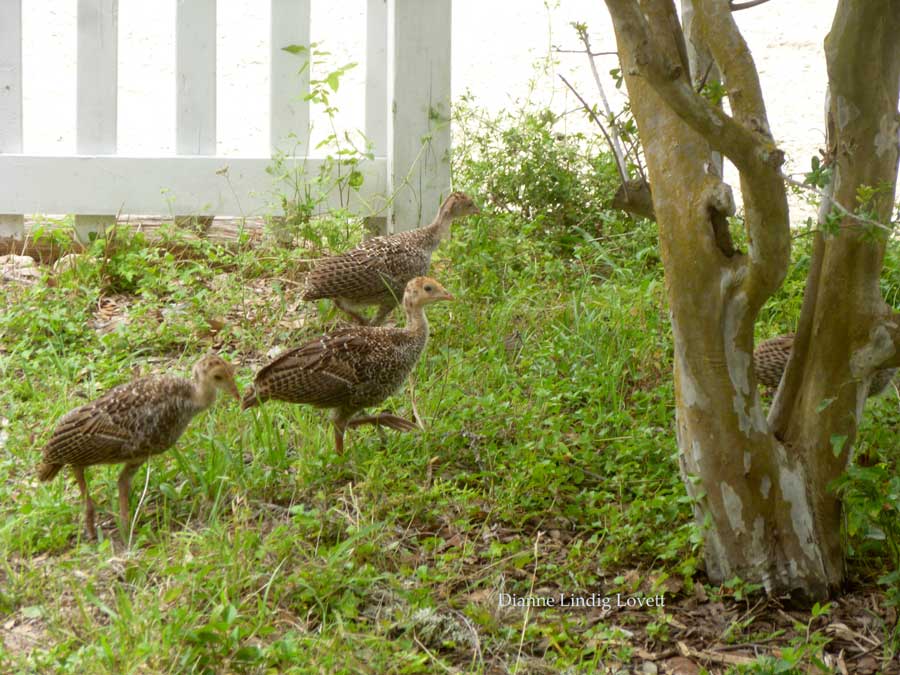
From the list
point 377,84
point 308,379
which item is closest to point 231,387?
point 308,379

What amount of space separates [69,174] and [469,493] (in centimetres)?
413

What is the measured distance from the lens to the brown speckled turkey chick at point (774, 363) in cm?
610

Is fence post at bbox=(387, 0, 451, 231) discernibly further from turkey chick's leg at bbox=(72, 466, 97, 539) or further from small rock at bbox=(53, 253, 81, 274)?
turkey chick's leg at bbox=(72, 466, 97, 539)

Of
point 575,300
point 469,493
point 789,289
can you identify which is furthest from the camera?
point 789,289

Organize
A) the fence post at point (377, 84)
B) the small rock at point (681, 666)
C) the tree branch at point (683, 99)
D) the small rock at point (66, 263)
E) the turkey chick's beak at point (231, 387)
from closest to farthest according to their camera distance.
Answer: the tree branch at point (683, 99) < the small rock at point (681, 666) < the turkey chick's beak at point (231, 387) < the small rock at point (66, 263) < the fence post at point (377, 84)

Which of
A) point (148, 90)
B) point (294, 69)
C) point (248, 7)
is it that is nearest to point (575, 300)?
point (294, 69)

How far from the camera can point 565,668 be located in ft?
13.9

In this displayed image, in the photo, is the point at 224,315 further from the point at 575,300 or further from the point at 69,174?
the point at 575,300

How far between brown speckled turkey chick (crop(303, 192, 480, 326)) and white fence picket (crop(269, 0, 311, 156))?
1233mm

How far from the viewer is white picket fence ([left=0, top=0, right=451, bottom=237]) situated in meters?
7.91

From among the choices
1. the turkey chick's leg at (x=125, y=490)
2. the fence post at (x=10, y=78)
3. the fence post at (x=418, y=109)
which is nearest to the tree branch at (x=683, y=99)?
the turkey chick's leg at (x=125, y=490)

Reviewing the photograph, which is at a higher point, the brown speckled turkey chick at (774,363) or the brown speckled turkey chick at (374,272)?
the brown speckled turkey chick at (374,272)

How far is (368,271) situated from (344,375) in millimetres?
1488

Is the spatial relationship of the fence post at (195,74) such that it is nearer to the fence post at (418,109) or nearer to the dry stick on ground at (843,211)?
the fence post at (418,109)
